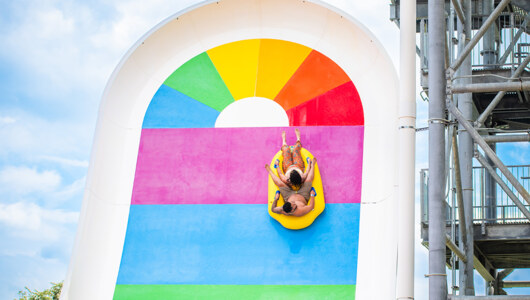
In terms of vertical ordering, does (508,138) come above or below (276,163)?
above

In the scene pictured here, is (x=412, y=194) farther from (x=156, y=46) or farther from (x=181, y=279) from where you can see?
(x=156, y=46)

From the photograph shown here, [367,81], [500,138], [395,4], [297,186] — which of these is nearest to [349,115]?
[367,81]

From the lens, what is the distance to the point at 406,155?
9.55 meters

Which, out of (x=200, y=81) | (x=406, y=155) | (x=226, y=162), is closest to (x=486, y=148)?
(x=406, y=155)

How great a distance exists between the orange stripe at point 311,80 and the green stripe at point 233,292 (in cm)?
294

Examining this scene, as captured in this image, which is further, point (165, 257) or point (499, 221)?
point (499, 221)

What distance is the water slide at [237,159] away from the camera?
11.7m

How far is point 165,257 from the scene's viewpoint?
1212 centimetres

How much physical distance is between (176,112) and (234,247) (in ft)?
8.25

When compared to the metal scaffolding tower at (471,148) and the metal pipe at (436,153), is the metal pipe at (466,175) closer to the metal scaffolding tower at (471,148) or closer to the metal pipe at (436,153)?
the metal scaffolding tower at (471,148)

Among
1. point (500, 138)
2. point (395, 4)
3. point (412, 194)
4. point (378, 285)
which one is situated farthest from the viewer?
point (395, 4)

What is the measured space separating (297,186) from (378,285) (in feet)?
6.17

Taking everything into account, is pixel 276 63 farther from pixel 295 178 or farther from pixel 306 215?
pixel 306 215

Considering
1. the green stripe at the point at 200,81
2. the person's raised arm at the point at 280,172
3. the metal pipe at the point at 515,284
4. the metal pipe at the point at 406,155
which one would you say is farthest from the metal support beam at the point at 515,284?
the metal pipe at the point at 406,155
